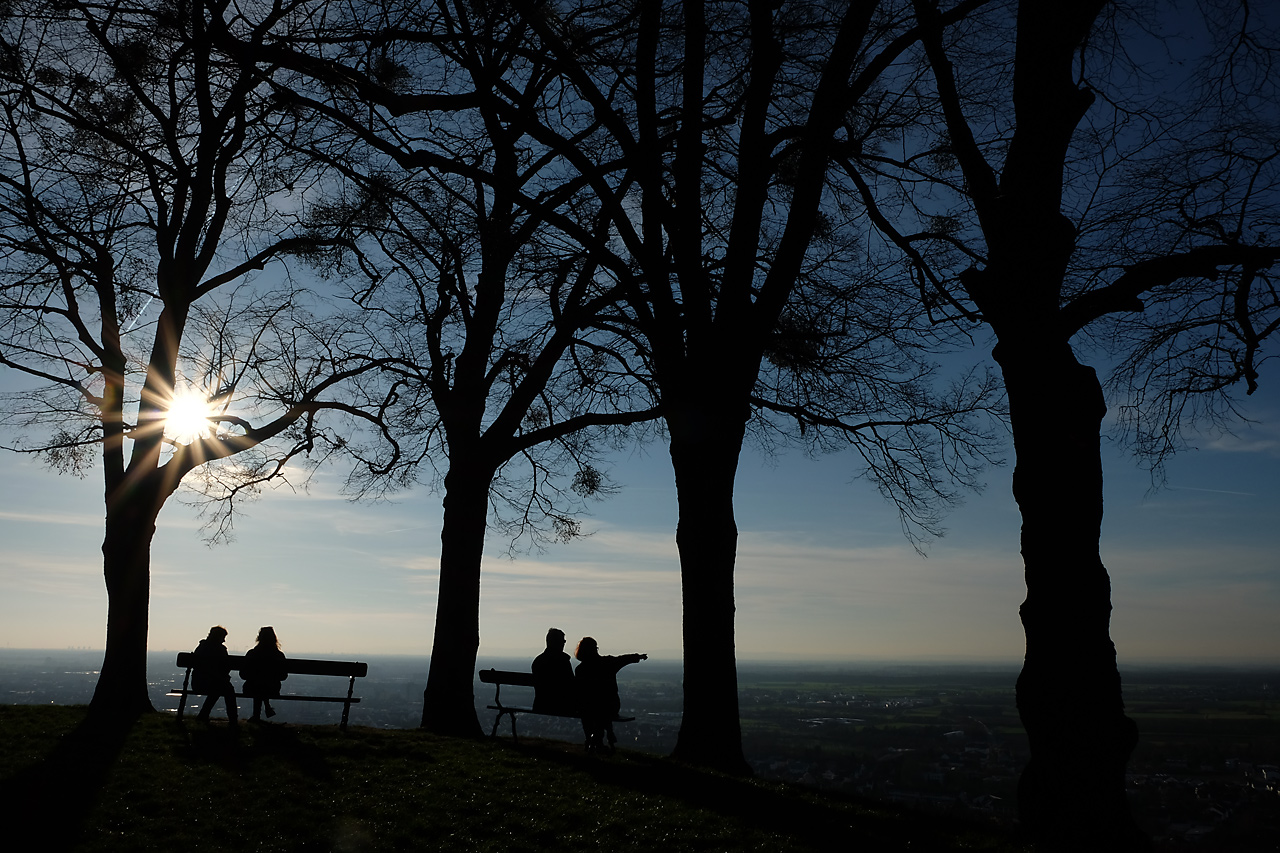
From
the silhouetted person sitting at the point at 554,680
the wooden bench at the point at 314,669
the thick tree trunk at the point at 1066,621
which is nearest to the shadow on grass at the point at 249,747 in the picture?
the wooden bench at the point at 314,669

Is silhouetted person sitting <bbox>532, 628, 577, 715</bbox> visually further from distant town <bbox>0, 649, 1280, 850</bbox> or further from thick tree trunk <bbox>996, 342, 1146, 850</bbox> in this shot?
thick tree trunk <bbox>996, 342, 1146, 850</bbox>

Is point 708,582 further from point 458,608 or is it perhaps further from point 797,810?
point 458,608

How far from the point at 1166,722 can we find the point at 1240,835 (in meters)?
36.3

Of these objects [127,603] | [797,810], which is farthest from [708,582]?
[127,603]

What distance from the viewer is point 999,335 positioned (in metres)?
7.27

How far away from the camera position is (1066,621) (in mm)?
6410

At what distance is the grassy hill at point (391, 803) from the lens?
20.2ft

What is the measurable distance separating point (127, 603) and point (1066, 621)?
11.5 metres

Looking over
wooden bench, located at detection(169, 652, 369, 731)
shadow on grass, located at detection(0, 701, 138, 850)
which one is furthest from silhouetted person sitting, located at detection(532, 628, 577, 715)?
shadow on grass, located at detection(0, 701, 138, 850)

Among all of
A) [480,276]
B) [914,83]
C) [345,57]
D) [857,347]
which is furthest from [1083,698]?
[480,276]

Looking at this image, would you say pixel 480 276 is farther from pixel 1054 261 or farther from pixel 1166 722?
pixel 1166 722

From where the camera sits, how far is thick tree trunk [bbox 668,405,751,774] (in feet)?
31.0

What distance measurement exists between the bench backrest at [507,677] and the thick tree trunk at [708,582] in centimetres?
249

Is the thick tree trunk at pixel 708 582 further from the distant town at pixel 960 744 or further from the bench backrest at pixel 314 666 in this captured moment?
the bench backrest at pixel 314 666
